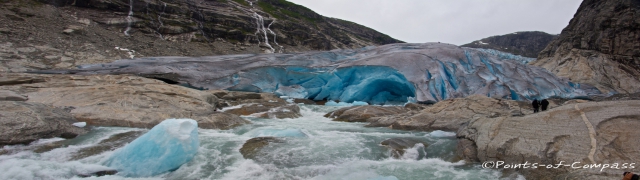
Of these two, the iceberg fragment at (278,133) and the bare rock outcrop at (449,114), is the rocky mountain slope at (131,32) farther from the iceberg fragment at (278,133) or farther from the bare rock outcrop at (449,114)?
the bare rock outcrop at (449,114)

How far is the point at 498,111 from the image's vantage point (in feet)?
33.7

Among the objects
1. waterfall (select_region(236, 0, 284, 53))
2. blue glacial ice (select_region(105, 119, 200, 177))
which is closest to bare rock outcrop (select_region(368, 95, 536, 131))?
blue glacial ice (select_region(105, 119, 200, 177))

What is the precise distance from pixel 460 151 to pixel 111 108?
8.84 meters

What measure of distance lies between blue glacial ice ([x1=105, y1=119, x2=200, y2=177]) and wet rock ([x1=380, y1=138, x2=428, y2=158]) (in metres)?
3.88

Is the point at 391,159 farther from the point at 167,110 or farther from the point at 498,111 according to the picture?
the point at 167,110

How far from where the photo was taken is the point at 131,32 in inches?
1201

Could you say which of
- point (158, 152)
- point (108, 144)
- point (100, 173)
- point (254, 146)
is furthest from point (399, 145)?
point (108, 144)

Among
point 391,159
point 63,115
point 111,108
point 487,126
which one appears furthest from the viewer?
point 111,108

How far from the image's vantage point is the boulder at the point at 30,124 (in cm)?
585

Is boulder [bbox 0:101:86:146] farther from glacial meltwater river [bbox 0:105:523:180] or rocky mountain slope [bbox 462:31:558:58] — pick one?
rocky mountain slope [bbox 462:31:558:58]

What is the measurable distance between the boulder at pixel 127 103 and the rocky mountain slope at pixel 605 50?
101 feet

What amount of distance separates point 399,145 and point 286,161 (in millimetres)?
2552

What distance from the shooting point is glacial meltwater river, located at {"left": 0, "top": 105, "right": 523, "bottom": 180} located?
16.5 ft

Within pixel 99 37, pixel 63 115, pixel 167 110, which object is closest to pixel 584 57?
pixel 167 110
